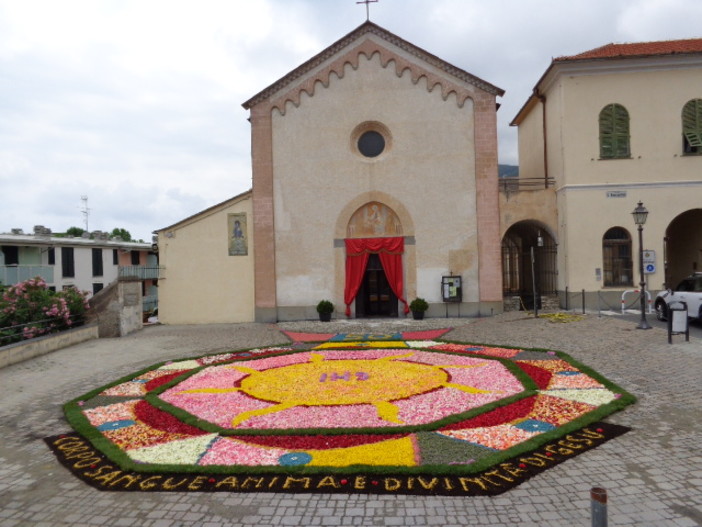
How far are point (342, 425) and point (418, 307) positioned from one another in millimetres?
14435

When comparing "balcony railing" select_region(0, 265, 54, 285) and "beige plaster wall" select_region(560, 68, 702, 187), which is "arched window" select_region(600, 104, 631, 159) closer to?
"beige plaster wall" select_region(560, 68, 702, 187)

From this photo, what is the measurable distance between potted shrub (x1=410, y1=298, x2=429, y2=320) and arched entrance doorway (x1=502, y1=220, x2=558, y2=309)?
475 centimetres

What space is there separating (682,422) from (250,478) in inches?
262

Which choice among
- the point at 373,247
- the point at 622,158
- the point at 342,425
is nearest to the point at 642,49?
the point at 622,158

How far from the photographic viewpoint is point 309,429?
779cm

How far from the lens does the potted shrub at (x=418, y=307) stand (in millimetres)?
22062

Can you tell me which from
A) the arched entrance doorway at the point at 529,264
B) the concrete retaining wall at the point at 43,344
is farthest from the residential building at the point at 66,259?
the arched entrance doorway at the point at 529,264

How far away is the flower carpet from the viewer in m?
6.12

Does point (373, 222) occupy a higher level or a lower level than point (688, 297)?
higher

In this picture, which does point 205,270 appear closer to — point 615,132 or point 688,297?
point 688,297

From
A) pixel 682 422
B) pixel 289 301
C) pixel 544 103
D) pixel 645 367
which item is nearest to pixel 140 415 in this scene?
pixel 682 422

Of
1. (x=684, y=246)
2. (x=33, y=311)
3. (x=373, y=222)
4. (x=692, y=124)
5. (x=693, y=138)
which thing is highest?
(x=692, y=124)

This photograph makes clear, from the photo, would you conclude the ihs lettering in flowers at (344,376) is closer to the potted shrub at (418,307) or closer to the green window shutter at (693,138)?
the potted shrub at (418,307)

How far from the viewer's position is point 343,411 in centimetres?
882
